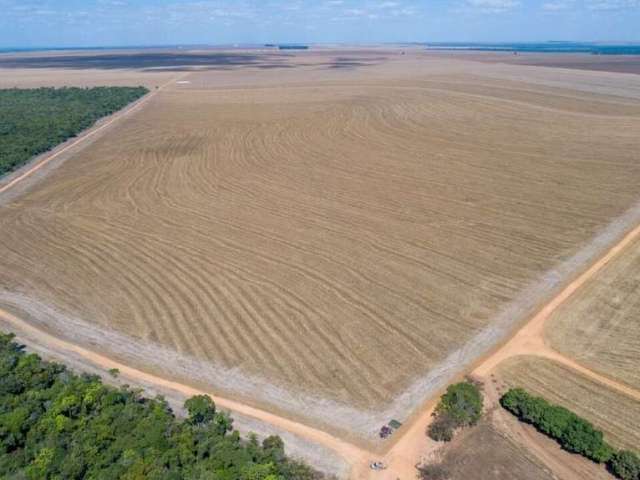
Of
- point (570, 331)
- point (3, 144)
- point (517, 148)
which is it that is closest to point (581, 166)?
point (517, 148)

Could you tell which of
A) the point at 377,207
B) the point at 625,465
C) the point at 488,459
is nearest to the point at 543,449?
the point at 488,459

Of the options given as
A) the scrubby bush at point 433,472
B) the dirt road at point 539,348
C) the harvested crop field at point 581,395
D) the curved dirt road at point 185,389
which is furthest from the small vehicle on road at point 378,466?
the harvested crop field at point 581,395

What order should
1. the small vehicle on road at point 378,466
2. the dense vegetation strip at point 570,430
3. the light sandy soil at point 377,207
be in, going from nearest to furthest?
the dense vegetation strip at point 570,430
the small vehicle on road at point 378,466
the light sandy soil at point 377,207

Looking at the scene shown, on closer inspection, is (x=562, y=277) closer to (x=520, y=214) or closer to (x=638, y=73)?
(x=520, y=214)

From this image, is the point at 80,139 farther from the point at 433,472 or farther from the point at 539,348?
the point at 433,472

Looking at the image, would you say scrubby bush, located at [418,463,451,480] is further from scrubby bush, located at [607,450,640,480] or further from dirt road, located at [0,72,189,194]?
dirt road, located at [0,72,189,194]

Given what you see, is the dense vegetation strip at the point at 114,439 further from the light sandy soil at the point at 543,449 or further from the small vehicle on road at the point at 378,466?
the light sandy soil at the point at 543,449
